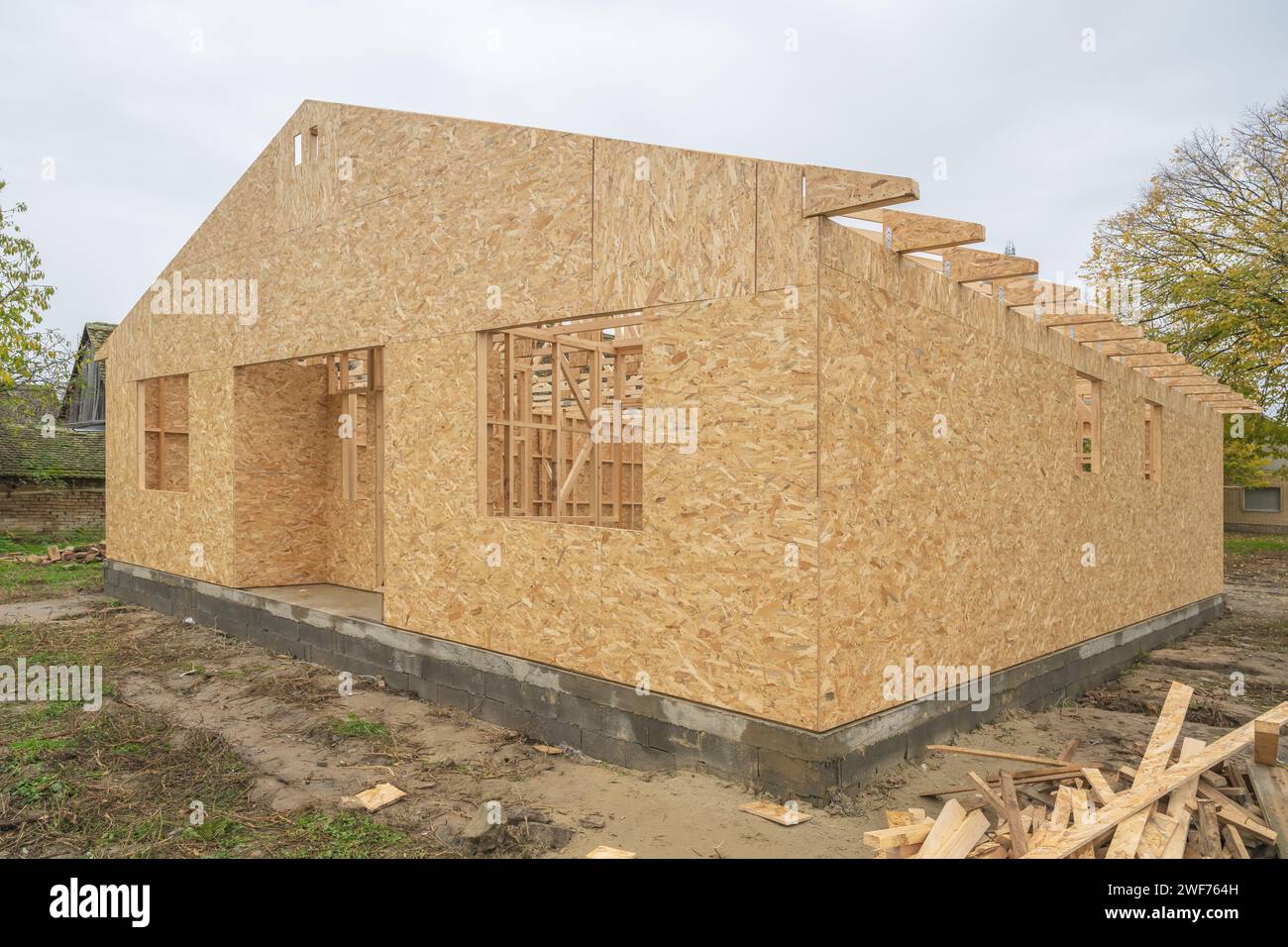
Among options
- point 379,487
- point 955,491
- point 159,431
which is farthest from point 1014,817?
point 159,431

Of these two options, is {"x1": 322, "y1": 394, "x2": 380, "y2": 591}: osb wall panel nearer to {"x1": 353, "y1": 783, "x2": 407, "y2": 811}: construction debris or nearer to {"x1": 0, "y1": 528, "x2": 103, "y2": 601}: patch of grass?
{"x1": 353, "y1": 783, "x2": 407, "y2": 811}: construction debris

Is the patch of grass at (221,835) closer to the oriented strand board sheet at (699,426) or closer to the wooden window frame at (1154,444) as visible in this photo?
the oriented strand board sheet at (699,426)

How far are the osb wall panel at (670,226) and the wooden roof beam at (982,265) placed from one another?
1945 mm

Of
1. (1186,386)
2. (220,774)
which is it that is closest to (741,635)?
(220,774)

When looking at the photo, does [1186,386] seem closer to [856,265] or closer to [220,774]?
[856,265]

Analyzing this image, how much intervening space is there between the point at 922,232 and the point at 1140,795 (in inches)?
144

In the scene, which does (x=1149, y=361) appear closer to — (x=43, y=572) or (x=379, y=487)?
(x=379, y=487)

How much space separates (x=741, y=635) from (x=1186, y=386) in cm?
968

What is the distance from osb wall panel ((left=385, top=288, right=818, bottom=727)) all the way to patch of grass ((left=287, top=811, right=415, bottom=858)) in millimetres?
1982

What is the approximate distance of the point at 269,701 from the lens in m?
7.90

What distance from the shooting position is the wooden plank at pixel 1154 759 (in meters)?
3.97

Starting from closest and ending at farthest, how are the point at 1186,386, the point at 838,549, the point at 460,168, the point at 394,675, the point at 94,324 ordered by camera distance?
the point at 838,549
the point at 460,168
the point at 394,675
the point at 1186,386
the point at 94,324

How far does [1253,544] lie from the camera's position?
26.4 m

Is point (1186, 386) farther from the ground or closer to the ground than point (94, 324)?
closer to the ground
